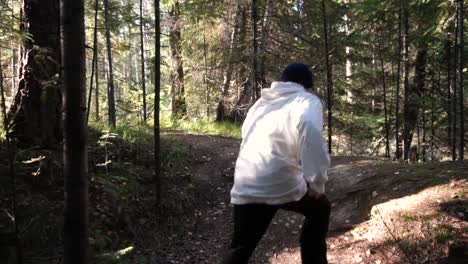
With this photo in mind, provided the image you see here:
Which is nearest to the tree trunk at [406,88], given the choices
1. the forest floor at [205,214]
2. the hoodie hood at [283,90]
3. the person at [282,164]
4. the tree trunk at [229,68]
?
the forest floor at [205,214]

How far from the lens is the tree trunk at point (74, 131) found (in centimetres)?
317

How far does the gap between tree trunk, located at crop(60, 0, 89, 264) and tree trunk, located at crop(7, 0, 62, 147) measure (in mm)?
3979

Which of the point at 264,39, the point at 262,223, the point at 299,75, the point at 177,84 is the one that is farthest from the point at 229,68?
the point at 262,223

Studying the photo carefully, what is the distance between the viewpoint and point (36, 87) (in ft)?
23.0

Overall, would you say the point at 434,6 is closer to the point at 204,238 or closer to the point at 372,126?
the point at 372,126

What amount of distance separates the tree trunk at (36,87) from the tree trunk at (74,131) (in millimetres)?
3979

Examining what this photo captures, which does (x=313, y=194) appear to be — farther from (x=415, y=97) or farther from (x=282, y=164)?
(x=415, y=97)

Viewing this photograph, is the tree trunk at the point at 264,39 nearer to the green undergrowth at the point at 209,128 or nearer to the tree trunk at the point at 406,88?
the green undergrowth at the point at 209,128

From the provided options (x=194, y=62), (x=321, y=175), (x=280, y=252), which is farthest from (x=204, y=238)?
(x=194, y=62)

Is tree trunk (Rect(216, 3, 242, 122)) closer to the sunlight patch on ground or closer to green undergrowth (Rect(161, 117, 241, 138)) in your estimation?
green undergrowth (Rect(161, 117, 241, 138))

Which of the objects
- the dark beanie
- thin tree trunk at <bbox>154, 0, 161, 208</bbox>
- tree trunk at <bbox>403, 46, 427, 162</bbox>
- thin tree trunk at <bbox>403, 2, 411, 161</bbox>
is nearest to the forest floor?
Answer: thin tree trunk at <bbox>154, 0, 161, 208</bbox>

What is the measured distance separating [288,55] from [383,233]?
1030 centimetres

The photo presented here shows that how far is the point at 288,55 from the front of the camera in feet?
50.0

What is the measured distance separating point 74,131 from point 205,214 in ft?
16.2
